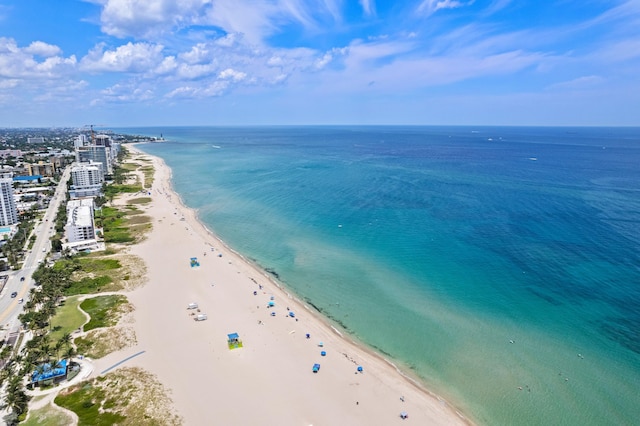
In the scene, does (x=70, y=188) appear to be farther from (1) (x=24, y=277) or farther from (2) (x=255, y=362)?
(2) (x=255, y=362)

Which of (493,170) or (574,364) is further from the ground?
(493,170)

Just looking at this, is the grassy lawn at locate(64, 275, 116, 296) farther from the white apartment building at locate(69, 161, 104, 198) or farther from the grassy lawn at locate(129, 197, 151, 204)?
the white apartment building at locate(69, 161, 104, 198)

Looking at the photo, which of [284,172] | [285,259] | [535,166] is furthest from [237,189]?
[535,166]

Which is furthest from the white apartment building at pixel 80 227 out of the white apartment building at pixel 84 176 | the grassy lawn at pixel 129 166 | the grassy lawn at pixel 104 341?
the grassy lawn at pixel 129 166

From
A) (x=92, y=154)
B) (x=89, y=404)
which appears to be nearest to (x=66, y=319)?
(x=89, y=404)

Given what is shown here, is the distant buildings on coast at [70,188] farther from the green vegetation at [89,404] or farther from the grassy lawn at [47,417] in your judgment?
the grassy lawn at [47,417]

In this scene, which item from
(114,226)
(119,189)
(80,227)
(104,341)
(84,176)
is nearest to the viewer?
(104,341)

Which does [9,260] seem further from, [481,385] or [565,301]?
[565,301]
